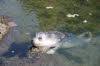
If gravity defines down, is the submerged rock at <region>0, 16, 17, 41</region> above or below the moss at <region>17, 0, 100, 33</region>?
above

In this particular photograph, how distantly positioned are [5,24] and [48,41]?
93.7 inches

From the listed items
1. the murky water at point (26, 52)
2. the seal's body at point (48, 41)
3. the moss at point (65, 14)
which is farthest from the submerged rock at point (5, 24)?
the seal's body at point (48, 41)

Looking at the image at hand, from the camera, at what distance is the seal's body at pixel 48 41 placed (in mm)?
8797

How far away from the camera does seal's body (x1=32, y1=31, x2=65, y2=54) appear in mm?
8797

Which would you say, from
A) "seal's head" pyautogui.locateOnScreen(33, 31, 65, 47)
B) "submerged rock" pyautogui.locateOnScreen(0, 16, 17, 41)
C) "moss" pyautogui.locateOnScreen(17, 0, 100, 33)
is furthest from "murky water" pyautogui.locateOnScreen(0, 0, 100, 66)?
"moss" pyautogui.locateOnScreen(17, 0, 100, 33)

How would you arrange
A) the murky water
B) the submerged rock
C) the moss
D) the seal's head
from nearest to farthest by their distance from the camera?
1. the murky water
2. the seal's head
3. the submerged rock
4. the moss

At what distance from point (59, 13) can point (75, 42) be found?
268cm

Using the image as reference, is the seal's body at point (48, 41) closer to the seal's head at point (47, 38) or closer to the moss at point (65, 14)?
the seal's head at point (47, 38)

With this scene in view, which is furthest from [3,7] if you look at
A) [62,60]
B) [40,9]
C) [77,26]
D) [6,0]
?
[62,60]

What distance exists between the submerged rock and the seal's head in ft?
5.20

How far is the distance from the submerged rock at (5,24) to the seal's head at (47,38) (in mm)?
1586

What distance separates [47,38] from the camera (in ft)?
30.0

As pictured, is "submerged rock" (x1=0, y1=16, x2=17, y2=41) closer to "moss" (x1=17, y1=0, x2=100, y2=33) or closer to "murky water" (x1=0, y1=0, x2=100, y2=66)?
"murky water" (x1=0, y1=0, x2=100, y2=66)

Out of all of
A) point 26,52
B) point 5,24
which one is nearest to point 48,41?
point 26,52
